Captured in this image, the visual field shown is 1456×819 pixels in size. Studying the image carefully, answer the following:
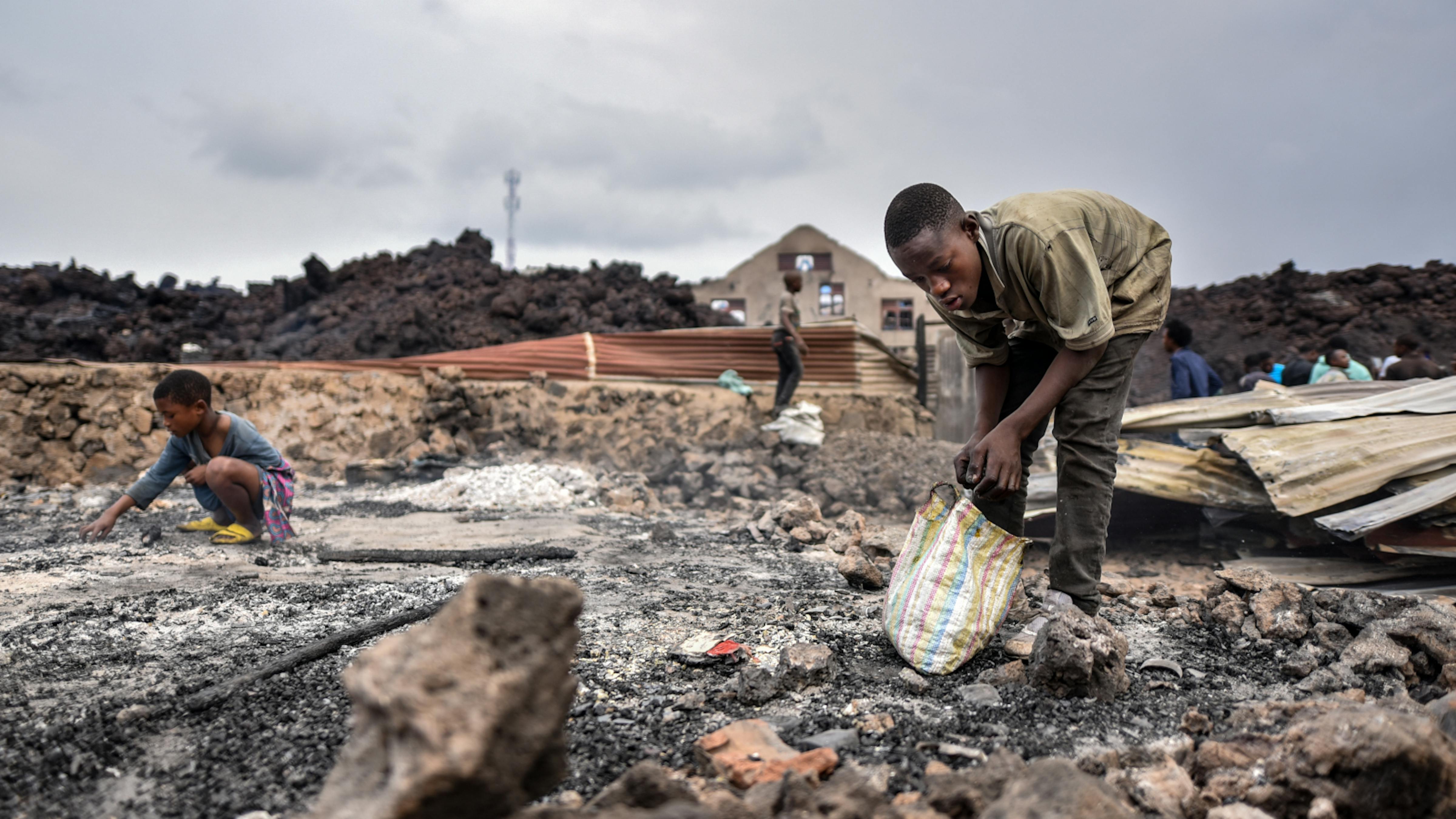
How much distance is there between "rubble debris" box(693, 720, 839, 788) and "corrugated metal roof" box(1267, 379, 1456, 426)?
3377mm

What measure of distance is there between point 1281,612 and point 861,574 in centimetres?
133

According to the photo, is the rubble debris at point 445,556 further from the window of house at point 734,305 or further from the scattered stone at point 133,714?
the window of house at point 734,305

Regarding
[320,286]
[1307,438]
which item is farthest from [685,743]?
[320,286]

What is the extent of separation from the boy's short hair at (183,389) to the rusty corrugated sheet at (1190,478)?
4551 millimetres

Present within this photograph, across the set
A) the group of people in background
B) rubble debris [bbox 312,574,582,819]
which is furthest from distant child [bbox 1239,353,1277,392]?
rubble debris [bbox 312,574,582,819]

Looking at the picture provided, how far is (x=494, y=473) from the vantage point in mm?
6172

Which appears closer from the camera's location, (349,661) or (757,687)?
(757,687)

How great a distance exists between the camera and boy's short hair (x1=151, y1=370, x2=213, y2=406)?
11.6 ft

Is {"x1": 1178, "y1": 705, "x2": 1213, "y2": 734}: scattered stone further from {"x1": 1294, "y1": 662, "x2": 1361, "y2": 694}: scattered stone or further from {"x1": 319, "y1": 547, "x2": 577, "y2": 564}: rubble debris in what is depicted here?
{"x1": 319, "y1": 547, "x2": 577, "y2": 564}: rubble debris

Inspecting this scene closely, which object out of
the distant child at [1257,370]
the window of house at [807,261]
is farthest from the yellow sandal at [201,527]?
the window of house at [807,261]

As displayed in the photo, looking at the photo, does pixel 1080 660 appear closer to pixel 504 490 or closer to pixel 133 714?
pixel 133 714

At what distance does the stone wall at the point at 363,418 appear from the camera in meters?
6.16

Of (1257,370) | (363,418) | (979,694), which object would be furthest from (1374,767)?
(1257,370)

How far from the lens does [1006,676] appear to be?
80.8 inches
